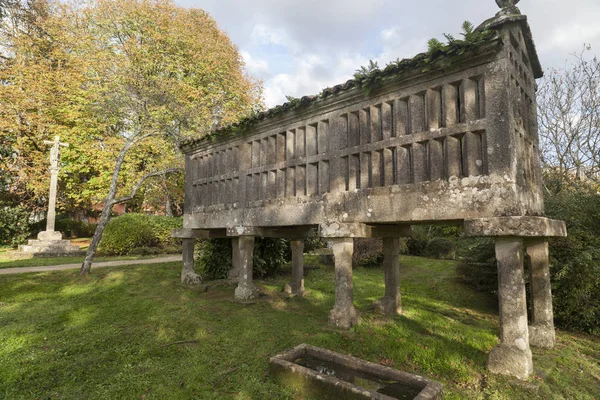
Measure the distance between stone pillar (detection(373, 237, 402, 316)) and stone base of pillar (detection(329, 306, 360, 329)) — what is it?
4.15 ft

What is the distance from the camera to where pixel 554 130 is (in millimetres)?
15898

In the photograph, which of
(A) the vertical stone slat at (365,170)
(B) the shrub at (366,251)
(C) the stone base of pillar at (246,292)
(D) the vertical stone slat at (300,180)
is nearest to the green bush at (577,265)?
(A) the vertical stone slat at (365,170)

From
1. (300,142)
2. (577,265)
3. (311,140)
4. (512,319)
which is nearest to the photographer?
(512,319)

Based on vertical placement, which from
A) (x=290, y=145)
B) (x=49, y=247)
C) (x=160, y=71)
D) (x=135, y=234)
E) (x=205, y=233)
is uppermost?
(x=160, y=71)

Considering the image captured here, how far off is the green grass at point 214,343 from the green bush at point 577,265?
51 centimetres

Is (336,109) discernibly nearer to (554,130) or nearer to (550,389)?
(550,389)

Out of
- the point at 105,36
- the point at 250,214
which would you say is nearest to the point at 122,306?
the point at 250,214

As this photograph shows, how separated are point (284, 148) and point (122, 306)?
17.0 feet

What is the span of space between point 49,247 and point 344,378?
18.1 m

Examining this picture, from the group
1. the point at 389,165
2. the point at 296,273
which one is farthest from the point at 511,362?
the point at 296,273

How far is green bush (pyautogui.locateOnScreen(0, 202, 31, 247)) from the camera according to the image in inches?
738

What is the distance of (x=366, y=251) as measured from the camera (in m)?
14.8

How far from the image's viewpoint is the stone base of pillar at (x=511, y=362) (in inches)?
171

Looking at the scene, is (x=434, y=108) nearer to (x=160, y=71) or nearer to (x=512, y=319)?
(x=512, y=319)
